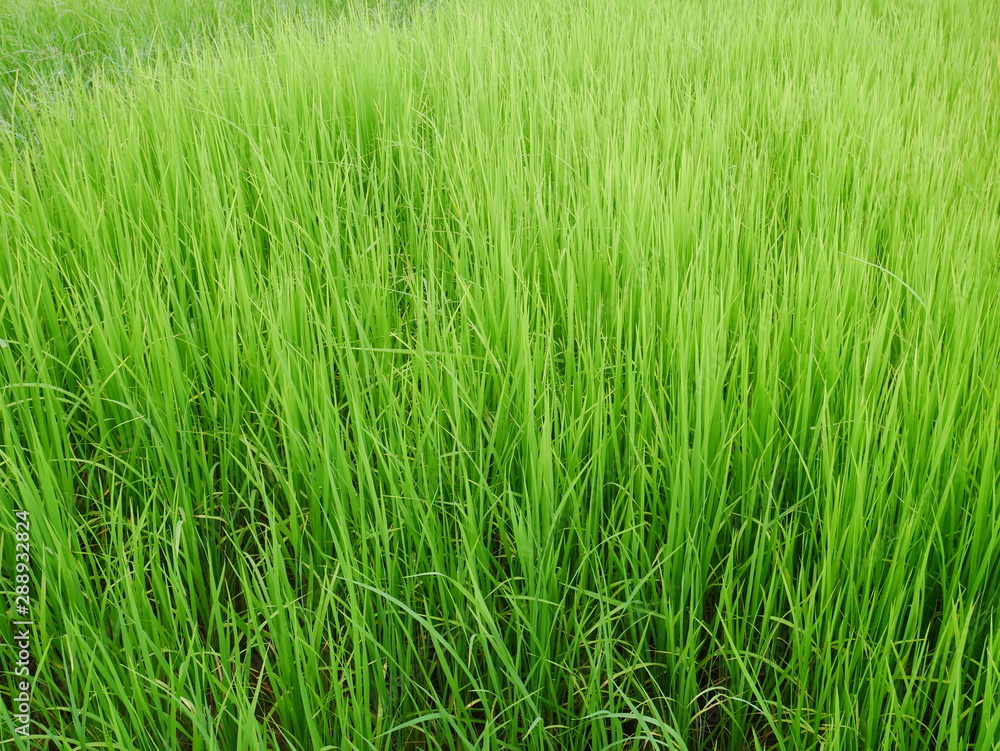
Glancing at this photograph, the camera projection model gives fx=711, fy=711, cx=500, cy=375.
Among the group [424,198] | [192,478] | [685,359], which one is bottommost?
[192,478]

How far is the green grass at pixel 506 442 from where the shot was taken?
2.31 feet

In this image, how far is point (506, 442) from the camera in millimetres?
914

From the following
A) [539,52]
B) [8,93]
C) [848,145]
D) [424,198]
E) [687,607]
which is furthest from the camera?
[8,93]

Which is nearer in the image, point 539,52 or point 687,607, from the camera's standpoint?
point 687,607

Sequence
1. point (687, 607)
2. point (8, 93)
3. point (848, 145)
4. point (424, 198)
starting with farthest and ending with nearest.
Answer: point (8, 93), point (848, 145), point (424, 198), point (687, 607)

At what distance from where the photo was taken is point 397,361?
1119 mm

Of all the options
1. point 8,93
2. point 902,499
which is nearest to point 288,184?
point 902,499

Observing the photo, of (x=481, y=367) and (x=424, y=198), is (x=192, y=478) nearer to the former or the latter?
(x=481, y=367)

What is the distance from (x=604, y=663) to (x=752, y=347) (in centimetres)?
54

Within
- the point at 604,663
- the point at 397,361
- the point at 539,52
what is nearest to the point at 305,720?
the point at 604,663

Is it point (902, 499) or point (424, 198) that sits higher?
point (424, 198)

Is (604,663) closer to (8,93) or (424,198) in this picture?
(424,198)

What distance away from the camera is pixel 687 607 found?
2.65ft

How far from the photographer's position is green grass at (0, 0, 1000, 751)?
71cm
